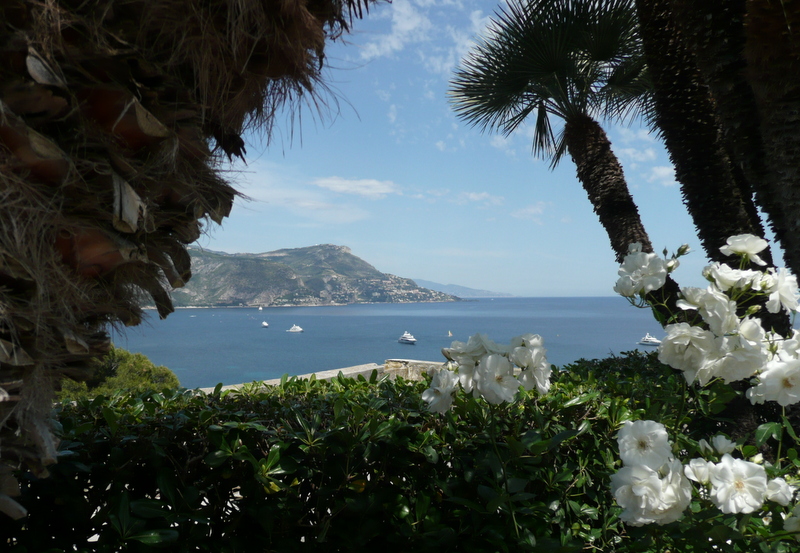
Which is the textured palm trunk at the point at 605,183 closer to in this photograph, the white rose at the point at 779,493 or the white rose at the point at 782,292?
the white rose at the point at 782,292

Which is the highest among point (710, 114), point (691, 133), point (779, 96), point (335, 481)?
A: point (710, 114)

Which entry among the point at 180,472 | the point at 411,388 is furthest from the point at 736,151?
the point at 180,472

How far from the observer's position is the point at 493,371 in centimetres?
131

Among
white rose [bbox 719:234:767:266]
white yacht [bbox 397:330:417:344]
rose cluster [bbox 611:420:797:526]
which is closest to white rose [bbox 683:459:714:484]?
rose cluster [bbox 611:420:797:526]

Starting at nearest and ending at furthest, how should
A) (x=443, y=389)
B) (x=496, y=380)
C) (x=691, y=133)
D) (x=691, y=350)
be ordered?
(x=691, y=350) → (x=496, y=380) → (x=443, y=389) → (x=691, y=133)

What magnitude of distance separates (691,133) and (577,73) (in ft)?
7.20

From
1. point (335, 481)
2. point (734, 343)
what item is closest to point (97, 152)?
point (335, 481)

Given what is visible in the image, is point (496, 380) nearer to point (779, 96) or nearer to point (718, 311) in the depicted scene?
point (718, 311)

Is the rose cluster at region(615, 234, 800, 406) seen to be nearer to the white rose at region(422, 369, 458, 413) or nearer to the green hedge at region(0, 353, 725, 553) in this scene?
the green hedge at region(0, 353, 725, 553)

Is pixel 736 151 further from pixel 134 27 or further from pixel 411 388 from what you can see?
pixel 134 27

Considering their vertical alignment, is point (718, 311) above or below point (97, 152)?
below

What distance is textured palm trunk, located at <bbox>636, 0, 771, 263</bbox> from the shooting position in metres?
3.63

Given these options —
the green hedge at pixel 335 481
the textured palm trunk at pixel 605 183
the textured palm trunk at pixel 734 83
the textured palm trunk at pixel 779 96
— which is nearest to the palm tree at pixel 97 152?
the green hedge at pixel 335 481

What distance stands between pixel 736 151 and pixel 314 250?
108728 mm
